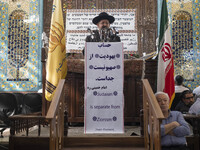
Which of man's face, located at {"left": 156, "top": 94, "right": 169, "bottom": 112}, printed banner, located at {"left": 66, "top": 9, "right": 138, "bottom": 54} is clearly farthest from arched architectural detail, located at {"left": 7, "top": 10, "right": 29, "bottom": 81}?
man's face, located at {"left": 156, "top": 94, "right": 169, "bottom": 112}

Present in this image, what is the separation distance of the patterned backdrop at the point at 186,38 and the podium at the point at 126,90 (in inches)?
124

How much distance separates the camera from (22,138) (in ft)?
13.1

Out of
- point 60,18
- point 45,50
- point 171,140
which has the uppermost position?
point 60,18

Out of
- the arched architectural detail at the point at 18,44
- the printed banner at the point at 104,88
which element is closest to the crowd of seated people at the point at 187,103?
the printed banner at the point at 104,88

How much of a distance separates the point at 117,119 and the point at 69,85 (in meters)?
1.93

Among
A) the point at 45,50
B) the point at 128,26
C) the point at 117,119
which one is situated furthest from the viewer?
the point at 128,26

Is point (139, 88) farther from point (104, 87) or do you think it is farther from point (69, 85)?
point (104, 87)

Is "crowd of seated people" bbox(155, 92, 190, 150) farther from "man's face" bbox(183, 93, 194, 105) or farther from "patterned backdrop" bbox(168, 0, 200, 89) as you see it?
"patterned backdrop" bbox(168, 0, 200, 89)

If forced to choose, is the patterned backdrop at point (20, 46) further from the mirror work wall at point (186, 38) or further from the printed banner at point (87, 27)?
the mirror work wall at point (186, 38)

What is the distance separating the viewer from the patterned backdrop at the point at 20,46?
309 inches

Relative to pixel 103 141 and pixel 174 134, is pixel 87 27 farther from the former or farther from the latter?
pixel 174 134

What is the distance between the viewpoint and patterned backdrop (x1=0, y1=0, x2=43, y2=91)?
7840 mm

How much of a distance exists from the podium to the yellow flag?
0.37m

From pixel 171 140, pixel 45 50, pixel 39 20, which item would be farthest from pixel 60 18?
pixel 39 20
